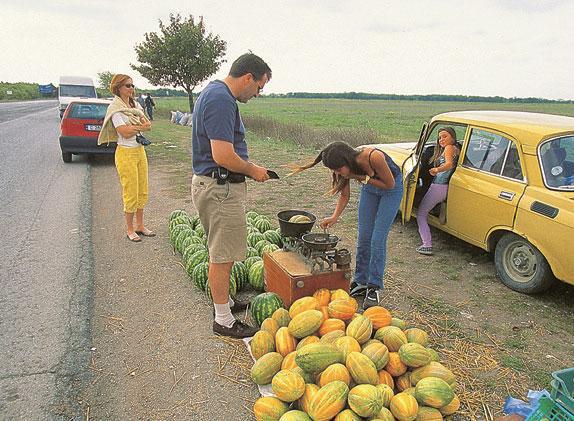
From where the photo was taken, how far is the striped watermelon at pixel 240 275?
4.99 m

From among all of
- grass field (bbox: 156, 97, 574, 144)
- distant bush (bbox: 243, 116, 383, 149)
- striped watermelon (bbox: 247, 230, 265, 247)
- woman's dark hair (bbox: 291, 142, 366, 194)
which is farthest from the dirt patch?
grass field (bbox: 156, 97, 574, 144)

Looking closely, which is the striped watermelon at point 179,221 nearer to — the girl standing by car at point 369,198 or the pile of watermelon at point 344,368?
the girl standing by car at point 369,198

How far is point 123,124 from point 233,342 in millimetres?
3583

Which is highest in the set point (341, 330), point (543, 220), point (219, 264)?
point (543, 220)

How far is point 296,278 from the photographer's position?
12.8 feet

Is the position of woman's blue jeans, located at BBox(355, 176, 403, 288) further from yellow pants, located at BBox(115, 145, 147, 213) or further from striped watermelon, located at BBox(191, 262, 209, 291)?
yellow pants, located at BBox(115, 145, 147, 213)

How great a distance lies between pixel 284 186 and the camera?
34.7ft

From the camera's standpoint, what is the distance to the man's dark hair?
11.6 feet

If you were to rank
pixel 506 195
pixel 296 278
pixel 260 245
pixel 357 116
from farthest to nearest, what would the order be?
1. pixel 357 116
2. pixel 260 245
3. pixel 506 195
4. pixel 296 278

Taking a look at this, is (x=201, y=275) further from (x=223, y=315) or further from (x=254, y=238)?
(x=254, y=238)

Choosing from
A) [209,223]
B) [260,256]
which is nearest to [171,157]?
[260,256]

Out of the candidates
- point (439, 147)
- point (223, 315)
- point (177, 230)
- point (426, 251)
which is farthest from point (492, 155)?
point (177, 230)

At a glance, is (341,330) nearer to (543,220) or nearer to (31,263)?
(543,220)

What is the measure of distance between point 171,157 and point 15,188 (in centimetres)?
589
